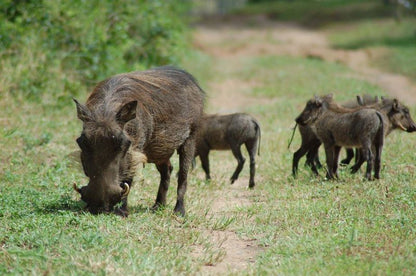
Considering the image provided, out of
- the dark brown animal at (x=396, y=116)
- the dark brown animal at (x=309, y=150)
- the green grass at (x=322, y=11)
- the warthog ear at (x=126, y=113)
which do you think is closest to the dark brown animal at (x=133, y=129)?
the warthog ear at (x=126, y=113)

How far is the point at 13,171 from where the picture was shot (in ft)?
20.5

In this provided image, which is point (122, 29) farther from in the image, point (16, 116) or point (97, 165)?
point (97, 165)

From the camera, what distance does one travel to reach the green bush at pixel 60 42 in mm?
8953

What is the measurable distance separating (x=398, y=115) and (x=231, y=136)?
1902 mm

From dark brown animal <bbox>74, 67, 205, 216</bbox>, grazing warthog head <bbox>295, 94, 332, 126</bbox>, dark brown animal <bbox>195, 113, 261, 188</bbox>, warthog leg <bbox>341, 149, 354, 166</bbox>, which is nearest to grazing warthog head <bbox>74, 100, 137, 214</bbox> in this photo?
dark brown animal <bbox>74, 67, 205, 216</bbox>

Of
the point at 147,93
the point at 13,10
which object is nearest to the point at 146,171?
the point at 147,93

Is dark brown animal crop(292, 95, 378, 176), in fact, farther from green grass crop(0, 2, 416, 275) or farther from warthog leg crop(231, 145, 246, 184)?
warthog leg crop(231, 145, 246, 184)

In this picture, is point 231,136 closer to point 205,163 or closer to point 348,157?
point 205,163

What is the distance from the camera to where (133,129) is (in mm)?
4691

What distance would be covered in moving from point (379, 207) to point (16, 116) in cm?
488

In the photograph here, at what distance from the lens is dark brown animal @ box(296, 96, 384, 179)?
249 inches

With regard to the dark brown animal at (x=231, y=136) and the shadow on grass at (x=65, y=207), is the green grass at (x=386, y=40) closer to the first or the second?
the dark brown animal at (x=231, y=136)

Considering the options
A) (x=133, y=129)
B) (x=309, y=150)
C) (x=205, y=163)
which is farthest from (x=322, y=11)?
(x=133, y=129)

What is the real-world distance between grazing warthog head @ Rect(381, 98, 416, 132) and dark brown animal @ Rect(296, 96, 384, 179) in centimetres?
48
